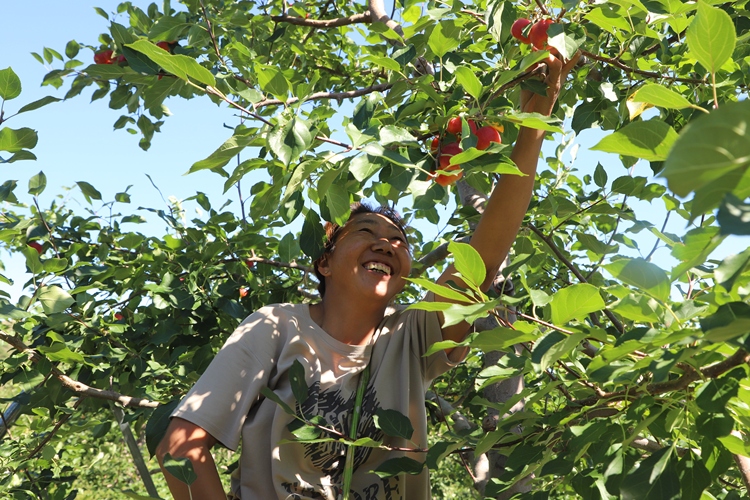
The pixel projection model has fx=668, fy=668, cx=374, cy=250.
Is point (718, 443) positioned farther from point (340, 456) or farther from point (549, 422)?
point (340, 456)

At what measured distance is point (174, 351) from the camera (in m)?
2.20

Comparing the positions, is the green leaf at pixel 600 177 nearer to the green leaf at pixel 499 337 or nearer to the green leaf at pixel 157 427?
the green leaf at pixel 499 337

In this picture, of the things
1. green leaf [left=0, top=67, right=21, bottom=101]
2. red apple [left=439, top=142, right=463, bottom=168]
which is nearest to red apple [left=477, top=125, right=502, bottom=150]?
red apple [left=439, top=142, right=463, bottom=168]

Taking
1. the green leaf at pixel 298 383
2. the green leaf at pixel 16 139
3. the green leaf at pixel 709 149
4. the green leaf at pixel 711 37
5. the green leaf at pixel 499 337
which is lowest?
the green leaf at pixel 298 383

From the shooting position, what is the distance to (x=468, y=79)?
1.02 metres

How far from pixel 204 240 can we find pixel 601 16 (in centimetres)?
163

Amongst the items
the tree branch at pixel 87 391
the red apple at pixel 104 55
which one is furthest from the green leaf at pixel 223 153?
the red apple at pixel 104 55

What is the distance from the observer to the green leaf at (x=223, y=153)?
1.00 m

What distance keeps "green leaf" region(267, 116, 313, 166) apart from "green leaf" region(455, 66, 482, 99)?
0.24 m

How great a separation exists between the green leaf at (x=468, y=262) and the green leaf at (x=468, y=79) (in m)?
0.27

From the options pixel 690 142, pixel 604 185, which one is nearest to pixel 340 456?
pixel 604 185

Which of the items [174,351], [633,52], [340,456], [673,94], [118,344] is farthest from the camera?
[118,344]

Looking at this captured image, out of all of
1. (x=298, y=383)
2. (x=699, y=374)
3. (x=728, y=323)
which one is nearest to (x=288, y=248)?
(x=298, y=383)

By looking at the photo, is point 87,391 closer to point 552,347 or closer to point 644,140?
point 552,347
